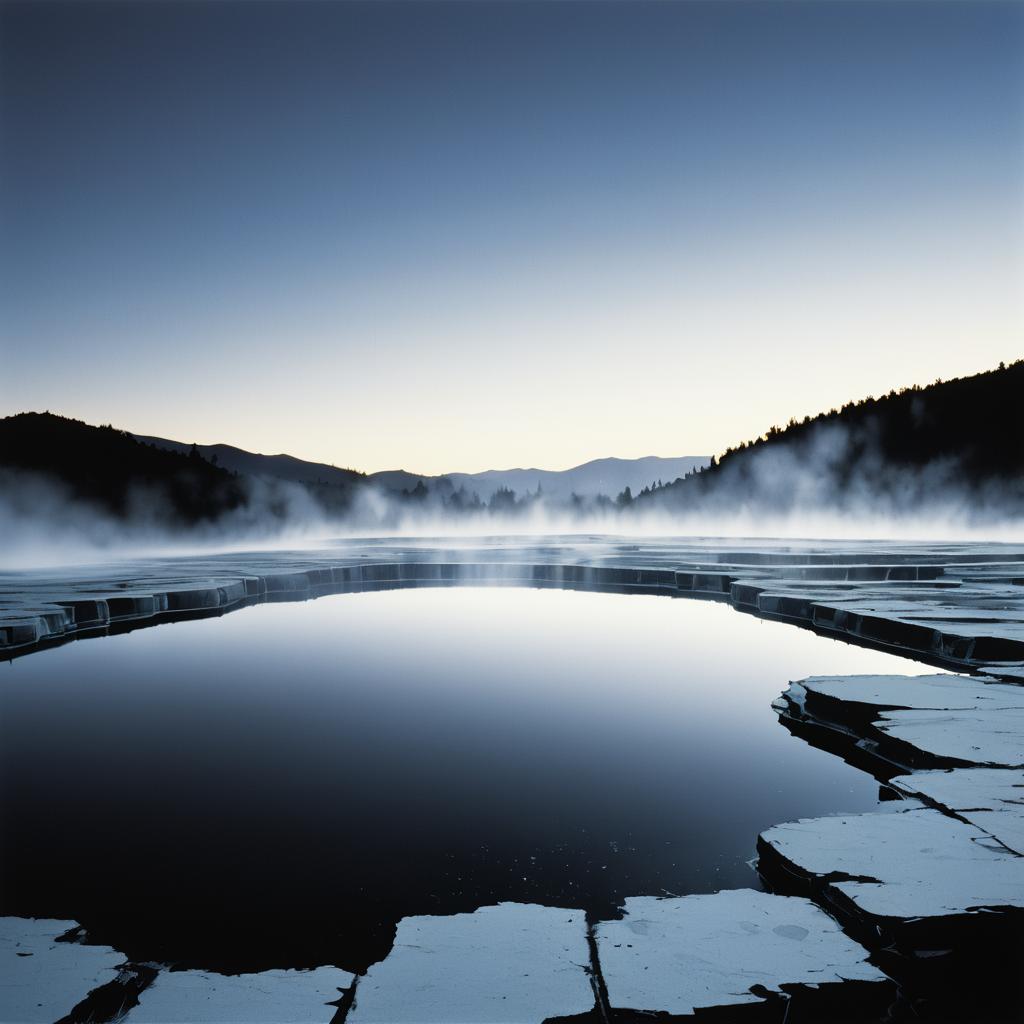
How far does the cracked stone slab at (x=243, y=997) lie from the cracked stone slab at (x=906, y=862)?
1.43 m

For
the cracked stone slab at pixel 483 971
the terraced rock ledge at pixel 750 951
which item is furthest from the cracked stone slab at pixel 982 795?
the cracked stone slab at pixel 483 971

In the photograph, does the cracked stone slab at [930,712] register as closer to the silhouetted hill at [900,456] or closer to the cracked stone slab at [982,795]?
the cracked stone slab at [982,795]

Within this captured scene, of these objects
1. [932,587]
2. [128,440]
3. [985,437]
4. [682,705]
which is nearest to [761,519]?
[985,437]

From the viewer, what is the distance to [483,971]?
2.03 meters

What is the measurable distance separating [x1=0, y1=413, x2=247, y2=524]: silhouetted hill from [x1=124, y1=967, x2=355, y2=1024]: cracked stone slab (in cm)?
8283

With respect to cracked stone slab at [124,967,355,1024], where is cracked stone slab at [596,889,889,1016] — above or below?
above

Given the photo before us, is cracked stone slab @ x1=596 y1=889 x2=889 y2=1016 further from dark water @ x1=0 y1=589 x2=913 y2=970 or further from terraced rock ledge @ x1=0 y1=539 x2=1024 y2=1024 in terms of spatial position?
dark water @ x1=0 y1=589 x2=913 y2=970

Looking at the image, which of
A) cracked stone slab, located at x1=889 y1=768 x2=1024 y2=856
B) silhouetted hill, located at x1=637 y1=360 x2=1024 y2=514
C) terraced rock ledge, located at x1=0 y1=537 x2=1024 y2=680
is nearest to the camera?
cracked stone slab, located at x1=889 y1=768 x2=1024 y2=856

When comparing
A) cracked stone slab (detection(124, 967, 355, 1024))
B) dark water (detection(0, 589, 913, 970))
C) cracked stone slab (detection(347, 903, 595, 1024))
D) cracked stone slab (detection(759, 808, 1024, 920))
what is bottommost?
dark water (detection(0, 589, 913, 970))

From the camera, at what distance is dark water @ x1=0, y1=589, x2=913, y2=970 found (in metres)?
2.81

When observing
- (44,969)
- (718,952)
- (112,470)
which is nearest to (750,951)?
(718,952)

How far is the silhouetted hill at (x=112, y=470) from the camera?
79312 millimetres

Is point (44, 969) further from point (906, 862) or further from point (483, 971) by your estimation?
point (906, 862)

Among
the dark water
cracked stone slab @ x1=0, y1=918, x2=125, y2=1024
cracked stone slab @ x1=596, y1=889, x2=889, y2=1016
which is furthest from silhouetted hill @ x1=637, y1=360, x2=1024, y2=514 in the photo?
cracked stone slab @ x1=0, y1=918, x2=125, y2=1024
